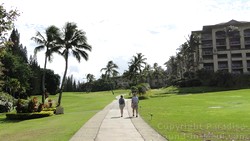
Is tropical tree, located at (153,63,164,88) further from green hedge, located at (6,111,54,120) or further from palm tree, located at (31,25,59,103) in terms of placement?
green hedge, located at (6,111,54,120)

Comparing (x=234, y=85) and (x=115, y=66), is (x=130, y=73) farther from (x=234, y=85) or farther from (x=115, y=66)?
(x=234, y=85)

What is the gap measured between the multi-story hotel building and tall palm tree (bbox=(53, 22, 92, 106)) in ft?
245

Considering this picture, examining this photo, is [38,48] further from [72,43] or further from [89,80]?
[89,80]

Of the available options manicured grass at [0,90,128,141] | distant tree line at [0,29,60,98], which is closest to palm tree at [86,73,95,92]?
distant tree line at [0,29,60,98]

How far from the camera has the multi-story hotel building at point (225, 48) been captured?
117812mm

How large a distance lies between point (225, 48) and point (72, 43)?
83555 millimetres

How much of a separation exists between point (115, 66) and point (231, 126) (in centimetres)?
12041

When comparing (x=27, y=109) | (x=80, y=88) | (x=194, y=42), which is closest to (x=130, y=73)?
(x=194, y=42)

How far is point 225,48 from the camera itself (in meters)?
123

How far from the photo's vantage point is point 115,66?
457 feet

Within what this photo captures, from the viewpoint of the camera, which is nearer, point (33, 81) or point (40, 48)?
point (40, 48)

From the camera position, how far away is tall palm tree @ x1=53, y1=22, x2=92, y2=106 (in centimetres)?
5153

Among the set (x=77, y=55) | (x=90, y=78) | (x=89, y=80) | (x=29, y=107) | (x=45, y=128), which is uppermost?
(x=90, y=78)

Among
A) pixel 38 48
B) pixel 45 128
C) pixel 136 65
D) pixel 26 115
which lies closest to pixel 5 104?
pixel 38 48
